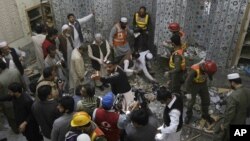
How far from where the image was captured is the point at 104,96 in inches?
190

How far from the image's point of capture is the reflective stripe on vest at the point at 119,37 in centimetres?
796

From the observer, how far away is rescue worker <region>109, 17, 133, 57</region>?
7.96 metres

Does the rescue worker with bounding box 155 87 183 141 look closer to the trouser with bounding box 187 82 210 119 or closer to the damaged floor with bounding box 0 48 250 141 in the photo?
the trouser with bounding box 187 82 210 119

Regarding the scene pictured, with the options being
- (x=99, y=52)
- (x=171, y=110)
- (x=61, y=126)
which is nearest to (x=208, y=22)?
(x=99, y=52)

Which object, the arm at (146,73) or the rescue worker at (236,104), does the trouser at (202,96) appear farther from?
the arm at (146,73)

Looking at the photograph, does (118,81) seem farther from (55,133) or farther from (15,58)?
(15,58)

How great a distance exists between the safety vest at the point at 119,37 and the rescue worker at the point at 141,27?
66 centimetres

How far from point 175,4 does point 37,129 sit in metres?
4.75

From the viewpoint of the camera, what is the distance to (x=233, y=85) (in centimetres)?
525

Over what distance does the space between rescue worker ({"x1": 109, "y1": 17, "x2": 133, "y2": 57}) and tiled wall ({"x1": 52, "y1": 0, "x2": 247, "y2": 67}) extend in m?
0.89

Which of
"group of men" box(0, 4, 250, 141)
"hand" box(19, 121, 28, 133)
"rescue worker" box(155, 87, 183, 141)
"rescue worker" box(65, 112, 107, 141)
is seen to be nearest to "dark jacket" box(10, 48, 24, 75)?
"group of men" box(0, 4, 250, 141)

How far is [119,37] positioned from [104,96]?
11.2 feet

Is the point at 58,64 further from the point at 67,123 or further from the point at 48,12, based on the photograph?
the point at 48,12

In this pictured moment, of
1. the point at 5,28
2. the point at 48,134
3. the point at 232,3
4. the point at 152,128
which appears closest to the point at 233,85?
the point at 152,128
